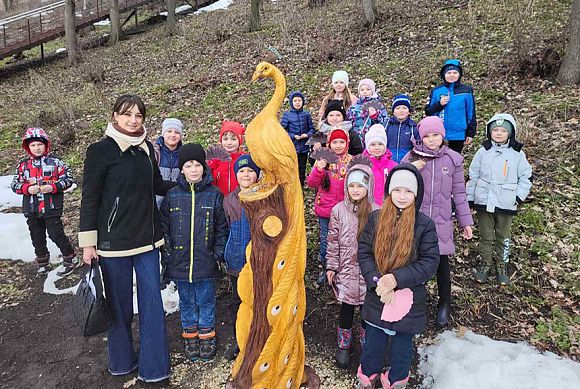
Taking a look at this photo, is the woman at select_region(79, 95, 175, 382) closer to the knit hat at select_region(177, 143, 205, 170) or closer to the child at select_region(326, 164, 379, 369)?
the knit hat at select_region(177, 143, 205, 170)

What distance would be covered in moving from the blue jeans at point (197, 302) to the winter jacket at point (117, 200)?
0.59 m

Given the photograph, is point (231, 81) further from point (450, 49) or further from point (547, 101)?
point (547, 101)

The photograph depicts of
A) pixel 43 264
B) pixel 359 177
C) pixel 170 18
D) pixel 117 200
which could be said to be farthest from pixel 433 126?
pixel 170 18

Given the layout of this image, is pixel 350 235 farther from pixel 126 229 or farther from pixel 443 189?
pixel 126 229

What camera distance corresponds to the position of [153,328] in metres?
3.22

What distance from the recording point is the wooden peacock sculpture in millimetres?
2697

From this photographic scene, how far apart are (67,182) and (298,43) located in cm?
925

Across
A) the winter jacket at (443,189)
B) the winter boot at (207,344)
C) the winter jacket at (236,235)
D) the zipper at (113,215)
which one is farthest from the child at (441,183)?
the zipper at (113,215)

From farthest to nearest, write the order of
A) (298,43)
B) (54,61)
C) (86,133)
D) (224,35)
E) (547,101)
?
1. (54,61)
2. (224,35)
3. (298,43)
4. (86,133)
5. (547,101)

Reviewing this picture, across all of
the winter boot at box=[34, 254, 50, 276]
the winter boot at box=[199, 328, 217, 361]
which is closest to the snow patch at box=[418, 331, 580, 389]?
the winter boot at box=[199, 328, 217, 361]

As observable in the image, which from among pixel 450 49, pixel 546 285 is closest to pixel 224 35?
pixel 450 49

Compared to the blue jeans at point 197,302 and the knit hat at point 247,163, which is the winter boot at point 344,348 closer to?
the blue jeans at point 197,302

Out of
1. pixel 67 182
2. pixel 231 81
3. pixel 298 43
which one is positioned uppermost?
pixel 298 43

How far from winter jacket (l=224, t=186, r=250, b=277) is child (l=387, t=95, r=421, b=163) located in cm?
194
